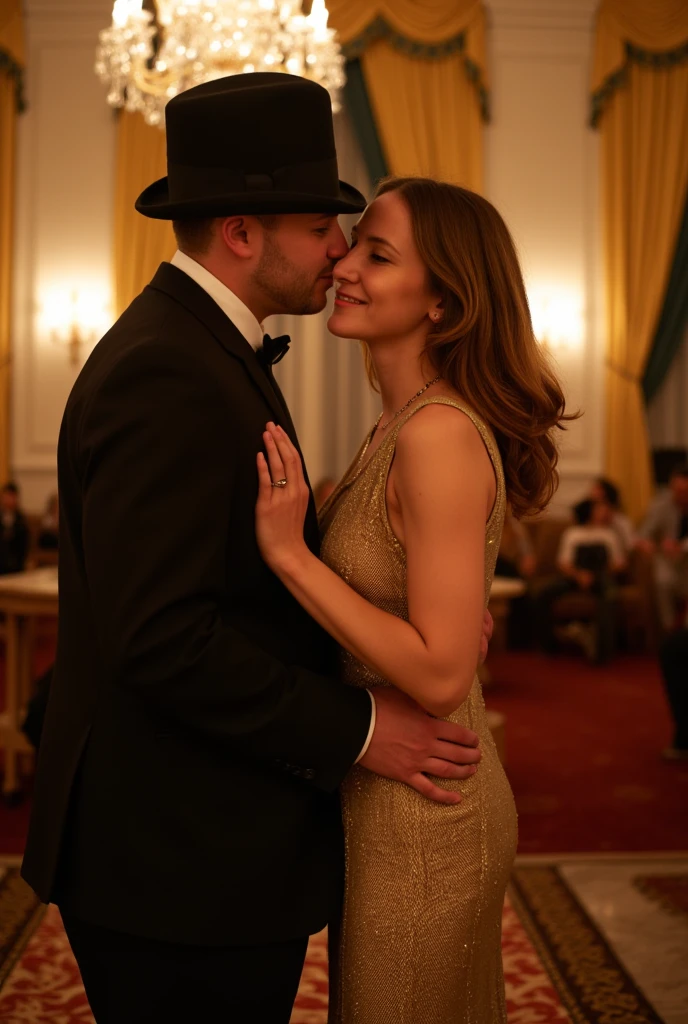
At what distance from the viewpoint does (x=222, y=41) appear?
509cm

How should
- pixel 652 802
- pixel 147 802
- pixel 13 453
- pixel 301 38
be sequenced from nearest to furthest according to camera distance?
1. pixel 147 802
2. pixel 652 802
3. pixel 301 38
4. pixel 13 453

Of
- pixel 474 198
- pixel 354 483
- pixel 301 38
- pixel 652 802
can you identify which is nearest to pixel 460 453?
pixel 354 483

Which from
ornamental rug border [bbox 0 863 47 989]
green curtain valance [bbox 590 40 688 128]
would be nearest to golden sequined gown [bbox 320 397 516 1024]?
ornamental rug border [bbox 0 863 47 989]

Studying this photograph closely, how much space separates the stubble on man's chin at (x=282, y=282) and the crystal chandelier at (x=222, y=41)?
12.3 ft

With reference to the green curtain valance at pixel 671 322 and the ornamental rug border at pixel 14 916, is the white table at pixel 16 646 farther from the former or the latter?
the green curtain valance at pixel 671 322

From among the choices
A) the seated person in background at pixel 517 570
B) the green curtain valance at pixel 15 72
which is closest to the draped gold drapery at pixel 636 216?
the seated person in background at pixel 517 570

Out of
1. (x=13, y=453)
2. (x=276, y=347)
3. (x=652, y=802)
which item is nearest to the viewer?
(x=276, y=347)

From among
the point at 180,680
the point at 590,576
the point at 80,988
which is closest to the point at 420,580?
the point at 180,680

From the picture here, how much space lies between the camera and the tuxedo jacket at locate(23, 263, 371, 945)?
1.30 metres

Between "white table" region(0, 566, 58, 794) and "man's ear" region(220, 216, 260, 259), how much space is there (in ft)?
9.35

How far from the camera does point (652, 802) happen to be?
14.2 feet

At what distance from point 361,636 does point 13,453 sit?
7962 millimetres

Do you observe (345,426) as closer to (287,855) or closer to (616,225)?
(616,225)

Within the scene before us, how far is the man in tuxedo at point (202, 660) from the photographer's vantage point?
1.31m
